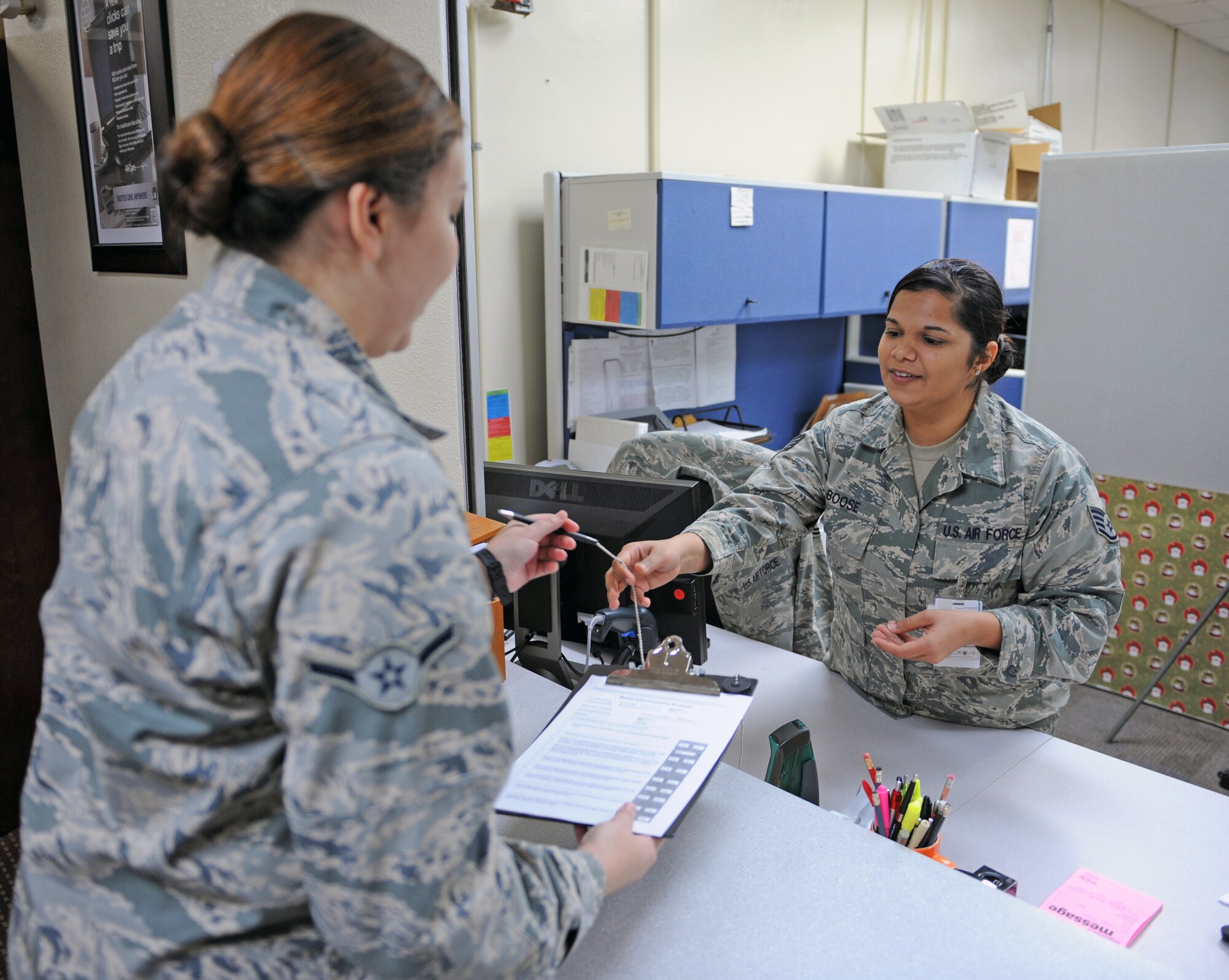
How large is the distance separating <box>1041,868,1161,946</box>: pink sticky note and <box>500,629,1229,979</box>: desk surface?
0.02 metres

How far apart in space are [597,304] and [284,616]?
8.38 feet

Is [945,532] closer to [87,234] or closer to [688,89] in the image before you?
[87,234]

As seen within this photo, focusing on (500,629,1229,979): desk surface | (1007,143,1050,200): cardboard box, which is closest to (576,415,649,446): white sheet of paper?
(500,629,1229,979): desk surface

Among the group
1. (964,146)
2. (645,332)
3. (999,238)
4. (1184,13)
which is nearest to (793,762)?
(645,332)

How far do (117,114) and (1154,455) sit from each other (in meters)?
2.69

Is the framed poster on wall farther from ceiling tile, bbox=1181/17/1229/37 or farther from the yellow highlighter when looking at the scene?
ceiling tile, bbox=1181/17/1229/37

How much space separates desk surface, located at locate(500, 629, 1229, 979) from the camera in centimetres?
85

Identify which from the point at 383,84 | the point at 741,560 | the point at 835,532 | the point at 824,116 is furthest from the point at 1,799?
the point at 824,116

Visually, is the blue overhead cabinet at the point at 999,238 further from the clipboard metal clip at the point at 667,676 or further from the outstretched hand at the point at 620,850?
the outstretched hand at the point at 620,850

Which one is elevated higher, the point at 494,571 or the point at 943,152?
the point at 943,152

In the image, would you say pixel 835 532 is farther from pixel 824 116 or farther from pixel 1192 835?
pixel 824 116

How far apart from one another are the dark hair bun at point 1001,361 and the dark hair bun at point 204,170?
4.55ft

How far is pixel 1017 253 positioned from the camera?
426cm

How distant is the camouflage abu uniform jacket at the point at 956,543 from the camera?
1456 mm
